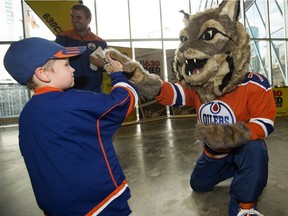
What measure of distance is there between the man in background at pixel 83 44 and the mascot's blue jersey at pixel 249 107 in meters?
0.75

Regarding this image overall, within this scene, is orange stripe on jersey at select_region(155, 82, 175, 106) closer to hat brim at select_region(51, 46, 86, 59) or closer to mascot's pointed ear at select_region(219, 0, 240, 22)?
mascot's pointed ear at select_region(219, 0, 240, 22)

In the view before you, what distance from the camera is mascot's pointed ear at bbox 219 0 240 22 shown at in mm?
1531

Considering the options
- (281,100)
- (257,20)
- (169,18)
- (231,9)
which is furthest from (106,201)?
(257,20)

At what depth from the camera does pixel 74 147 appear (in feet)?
3.59

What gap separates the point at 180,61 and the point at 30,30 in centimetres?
714

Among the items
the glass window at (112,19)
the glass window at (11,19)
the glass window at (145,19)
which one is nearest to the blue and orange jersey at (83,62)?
the glass window at (112,19)

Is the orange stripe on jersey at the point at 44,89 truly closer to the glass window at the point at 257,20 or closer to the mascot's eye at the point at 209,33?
the mascot's eye at the point at 209,33

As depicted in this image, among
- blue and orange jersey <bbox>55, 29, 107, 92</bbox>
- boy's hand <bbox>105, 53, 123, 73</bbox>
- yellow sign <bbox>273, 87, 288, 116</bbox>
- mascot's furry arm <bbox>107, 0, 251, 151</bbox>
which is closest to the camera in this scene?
boy's hand <bbox>105, 53, 123, 73</bbox>

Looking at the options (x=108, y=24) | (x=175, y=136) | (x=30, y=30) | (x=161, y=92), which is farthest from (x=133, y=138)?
(x=30, y=30)

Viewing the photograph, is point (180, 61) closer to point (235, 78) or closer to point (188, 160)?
point (235, 78)

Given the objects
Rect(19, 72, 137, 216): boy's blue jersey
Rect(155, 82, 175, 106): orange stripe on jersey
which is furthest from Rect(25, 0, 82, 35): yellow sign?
Rect(19, 72, 137, 216): boy's blue jersey

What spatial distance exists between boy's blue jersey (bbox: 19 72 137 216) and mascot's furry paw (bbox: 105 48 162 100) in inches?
11.3

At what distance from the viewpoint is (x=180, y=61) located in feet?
5.33

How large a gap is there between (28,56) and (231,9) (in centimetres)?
114
